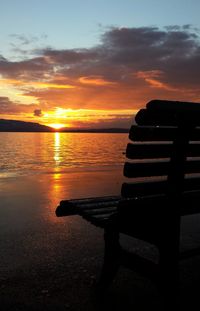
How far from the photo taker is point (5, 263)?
208 inches

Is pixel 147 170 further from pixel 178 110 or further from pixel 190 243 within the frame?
pixel 190 243

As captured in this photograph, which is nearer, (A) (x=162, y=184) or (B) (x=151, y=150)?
(B) (x=151, y=150)

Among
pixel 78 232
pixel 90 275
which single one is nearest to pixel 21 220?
pixel 78 232

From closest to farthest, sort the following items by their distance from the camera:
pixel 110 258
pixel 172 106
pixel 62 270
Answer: pixel 172 106 < pixel 110 258 < pixel 62 270

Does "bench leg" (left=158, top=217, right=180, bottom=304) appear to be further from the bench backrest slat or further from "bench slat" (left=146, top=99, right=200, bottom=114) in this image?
"bench slat" (left=146, top=99, right=200, bottom=114)

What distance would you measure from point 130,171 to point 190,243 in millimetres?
3458

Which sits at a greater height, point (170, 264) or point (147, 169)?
point (147, 169)

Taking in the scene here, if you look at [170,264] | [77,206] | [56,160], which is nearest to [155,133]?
[170,264]

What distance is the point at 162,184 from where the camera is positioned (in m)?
→ 3.63

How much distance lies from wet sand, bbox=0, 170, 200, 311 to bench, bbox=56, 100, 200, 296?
0.66m

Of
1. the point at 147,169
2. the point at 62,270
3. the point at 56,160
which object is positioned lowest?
the point at 56,160

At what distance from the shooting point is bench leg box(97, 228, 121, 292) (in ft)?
13.4

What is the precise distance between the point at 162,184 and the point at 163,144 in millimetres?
424

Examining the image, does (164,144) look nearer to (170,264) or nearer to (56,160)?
(170,264)
